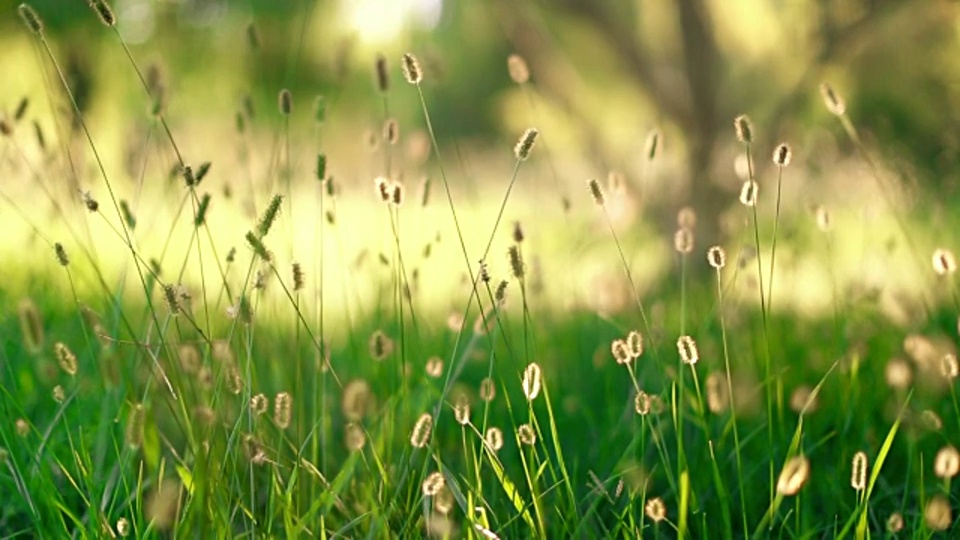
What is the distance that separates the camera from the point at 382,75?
1.79 m

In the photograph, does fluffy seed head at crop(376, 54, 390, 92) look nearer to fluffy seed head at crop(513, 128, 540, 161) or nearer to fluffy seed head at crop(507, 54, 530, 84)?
fluffy seed head at crop(507, 54, 530, 84)

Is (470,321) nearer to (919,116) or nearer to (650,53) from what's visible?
(650,53)

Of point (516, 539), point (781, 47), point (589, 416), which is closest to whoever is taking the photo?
point (516, 539)

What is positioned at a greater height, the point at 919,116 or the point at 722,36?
the point at 722,36

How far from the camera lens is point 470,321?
296 cm

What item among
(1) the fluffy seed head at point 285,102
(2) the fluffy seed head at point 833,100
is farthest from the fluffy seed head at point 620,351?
(1) the fluffy seed head at point 285,102

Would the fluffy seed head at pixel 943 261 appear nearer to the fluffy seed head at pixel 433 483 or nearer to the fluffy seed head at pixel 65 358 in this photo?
the fluffy seed head at pixel 433 483

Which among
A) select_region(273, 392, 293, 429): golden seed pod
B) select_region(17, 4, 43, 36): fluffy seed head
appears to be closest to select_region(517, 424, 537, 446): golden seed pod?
select_region(273, 392, 293, 429): golden seed pod

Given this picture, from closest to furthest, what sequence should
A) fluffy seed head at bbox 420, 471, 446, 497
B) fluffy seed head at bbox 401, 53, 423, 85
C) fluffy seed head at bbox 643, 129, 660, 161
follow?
fluffy seed head at bbox 420, 471, 446, 497
fluffy seed head at bbox 401, 53, 423, 85
fluffy seed head at bbox 643, 129, 660, 161

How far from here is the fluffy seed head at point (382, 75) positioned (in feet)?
5.84

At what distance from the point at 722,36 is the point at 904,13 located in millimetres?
1457

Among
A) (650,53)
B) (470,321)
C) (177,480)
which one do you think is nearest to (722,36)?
(650,53)

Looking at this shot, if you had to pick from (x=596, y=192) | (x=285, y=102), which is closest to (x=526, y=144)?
(x=596, y=192)

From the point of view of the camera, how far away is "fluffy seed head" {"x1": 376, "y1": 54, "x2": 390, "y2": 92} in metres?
1.78
